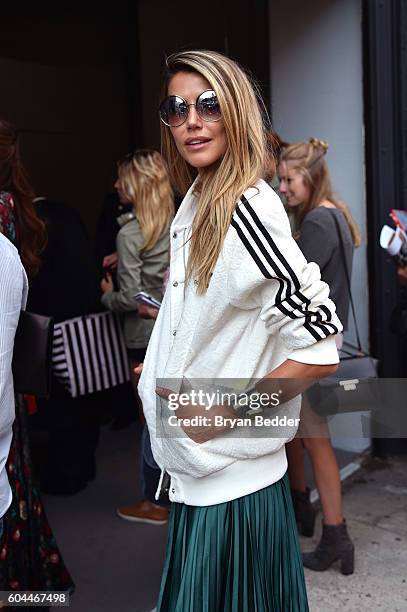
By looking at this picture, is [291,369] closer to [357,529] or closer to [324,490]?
[324,490]

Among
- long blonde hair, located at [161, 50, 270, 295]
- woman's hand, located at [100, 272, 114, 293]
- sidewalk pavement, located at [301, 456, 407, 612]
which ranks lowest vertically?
sidewalk pavement, located at [301, 456, 407, 612]

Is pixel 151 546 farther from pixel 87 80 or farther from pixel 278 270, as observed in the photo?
pixel 87 80

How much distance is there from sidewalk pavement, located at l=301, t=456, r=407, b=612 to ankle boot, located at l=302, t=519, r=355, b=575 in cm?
4

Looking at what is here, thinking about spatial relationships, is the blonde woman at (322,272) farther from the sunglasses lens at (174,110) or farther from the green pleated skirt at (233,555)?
the sunglasses lens at (174,110)

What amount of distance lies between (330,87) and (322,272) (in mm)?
1594

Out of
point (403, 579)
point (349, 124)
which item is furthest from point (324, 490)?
point (349, 124)

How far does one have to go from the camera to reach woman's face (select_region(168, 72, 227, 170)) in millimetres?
1587

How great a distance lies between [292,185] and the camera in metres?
3.30

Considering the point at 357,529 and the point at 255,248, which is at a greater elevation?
the point at 255,248

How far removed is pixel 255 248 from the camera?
4.86ft

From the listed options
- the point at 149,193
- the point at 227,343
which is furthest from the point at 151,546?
the point at 227,343

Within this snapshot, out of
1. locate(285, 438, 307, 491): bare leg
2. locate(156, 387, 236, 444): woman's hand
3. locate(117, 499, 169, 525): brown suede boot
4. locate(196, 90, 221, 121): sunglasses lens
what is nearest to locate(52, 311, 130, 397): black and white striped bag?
locate(117, 499, 169, 525): brown suede boot

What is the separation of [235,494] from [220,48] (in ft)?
16.3

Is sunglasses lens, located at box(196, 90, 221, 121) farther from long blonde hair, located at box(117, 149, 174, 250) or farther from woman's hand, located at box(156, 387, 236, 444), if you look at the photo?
long blonde hair, located at box(117, 149, 174, 250)
